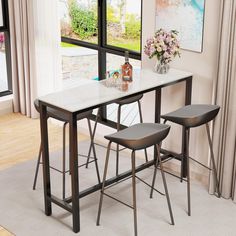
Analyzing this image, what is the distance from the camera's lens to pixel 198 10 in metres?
4.94

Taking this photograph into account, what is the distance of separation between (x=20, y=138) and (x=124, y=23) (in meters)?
1.74

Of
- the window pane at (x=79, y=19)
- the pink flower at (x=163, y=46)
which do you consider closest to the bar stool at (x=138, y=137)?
the pink flower at (x=163, y=46)

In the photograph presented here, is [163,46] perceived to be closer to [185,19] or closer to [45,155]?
[185,19]

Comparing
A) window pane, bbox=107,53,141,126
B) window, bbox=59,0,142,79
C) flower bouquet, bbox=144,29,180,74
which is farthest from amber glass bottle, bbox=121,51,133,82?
window pane, bbox=107,53,141,126

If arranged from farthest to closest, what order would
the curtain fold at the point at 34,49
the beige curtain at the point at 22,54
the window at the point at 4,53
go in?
the window at the point at 4,53, the beige curtain at the point at 22,54, the curtain fold at the point at 34,49

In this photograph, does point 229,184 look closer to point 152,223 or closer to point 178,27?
point 152,223

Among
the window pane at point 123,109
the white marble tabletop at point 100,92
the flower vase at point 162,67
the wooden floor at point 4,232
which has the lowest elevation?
the wooden floor at point 4,232

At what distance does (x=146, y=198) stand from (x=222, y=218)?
2.32 ft

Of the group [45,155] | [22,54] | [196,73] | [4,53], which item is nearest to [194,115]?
[196,73]

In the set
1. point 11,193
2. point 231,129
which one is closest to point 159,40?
point 231,129

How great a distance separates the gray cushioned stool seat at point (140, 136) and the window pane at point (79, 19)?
2.13m

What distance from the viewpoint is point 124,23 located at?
5918 mm

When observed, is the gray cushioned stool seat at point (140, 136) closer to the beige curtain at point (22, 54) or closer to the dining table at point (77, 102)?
the dining table at point (77, 102)

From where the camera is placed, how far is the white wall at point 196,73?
4.89 meters
